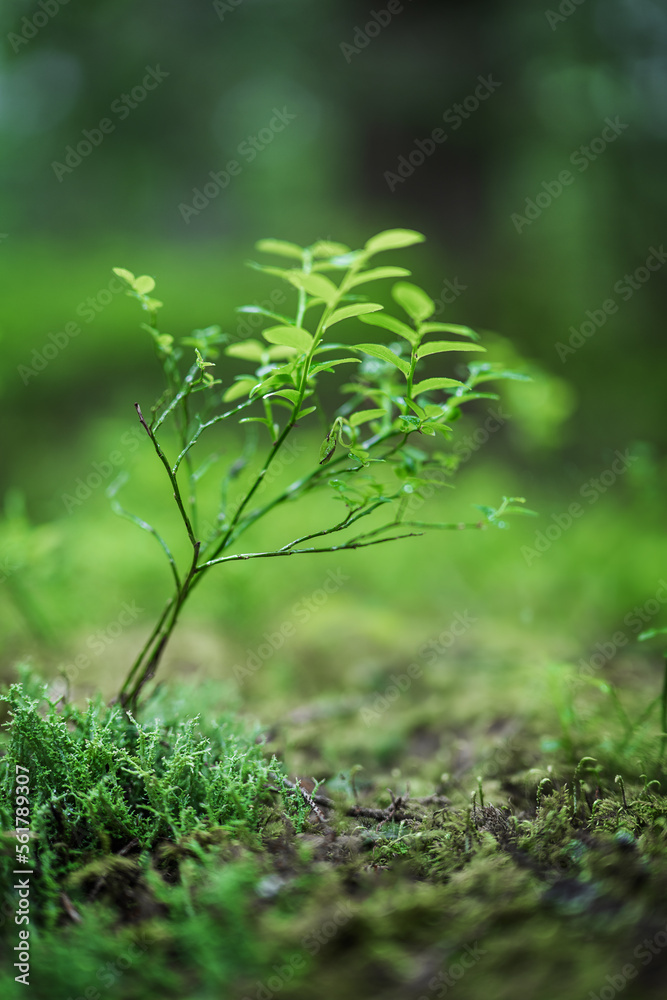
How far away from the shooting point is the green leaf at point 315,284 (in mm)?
916

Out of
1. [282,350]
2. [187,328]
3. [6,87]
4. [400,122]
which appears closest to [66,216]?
[6,87]

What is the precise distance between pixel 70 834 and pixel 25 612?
1.25 m

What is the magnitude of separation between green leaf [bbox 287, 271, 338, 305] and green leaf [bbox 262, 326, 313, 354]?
2.5 inches

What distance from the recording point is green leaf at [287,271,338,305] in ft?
3.01

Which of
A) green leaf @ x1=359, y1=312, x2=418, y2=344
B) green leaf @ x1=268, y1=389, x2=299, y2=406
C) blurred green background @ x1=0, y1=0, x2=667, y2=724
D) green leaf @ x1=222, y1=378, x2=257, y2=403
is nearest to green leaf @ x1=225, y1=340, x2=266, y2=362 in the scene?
green leaf @ x1=222, y1=378, x2=257, y2=403

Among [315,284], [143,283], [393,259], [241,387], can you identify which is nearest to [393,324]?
[315,284]

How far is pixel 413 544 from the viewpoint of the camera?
320 cm

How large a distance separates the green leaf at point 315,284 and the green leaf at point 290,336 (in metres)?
0.06

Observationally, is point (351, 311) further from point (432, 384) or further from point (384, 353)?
point (432, 384)

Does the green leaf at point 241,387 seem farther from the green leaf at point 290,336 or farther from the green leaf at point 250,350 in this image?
the green leaf at point 290,336

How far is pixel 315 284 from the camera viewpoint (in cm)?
93

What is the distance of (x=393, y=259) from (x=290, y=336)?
15.0 feet

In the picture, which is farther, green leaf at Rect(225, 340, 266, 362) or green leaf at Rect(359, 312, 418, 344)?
green leaf at Rect(225, 340, 266, 362)

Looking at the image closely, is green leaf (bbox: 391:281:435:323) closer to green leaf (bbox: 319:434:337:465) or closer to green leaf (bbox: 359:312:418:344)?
green leaf (bbox: 359:312:418:344)
